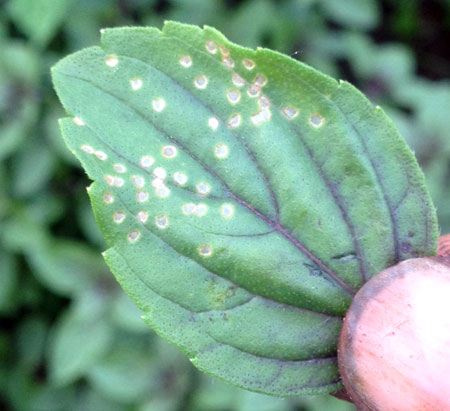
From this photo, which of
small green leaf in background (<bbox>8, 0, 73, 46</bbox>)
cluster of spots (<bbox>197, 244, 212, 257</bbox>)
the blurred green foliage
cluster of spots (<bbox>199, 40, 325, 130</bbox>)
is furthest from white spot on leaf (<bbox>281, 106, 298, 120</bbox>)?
small green leaf in background (<bbox>8, 0, 73, 46</bbox>)

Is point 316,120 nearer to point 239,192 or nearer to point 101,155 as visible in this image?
point 239,192

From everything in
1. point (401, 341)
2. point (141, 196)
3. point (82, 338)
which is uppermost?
point (141, 196)

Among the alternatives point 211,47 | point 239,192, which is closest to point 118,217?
point 239,192

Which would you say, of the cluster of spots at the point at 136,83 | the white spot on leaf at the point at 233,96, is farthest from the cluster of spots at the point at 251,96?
the cluster of spots at the point at 136,83

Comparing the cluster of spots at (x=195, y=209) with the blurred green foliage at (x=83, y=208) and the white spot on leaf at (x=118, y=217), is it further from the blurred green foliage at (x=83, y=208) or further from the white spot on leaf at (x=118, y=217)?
the blurred green foliage at (x=83, y=208)

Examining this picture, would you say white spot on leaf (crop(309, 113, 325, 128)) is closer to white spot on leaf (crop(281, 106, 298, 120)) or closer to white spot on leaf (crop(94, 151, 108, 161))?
white spot on leaf (crop(281, 106, 298, 120))

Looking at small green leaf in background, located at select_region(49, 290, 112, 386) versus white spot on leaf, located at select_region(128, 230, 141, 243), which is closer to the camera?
white spot on leaf, located at select_region(128, 230, 141, 243)

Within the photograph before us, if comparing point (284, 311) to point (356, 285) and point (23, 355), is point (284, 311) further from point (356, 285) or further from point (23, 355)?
point (23, 355)
